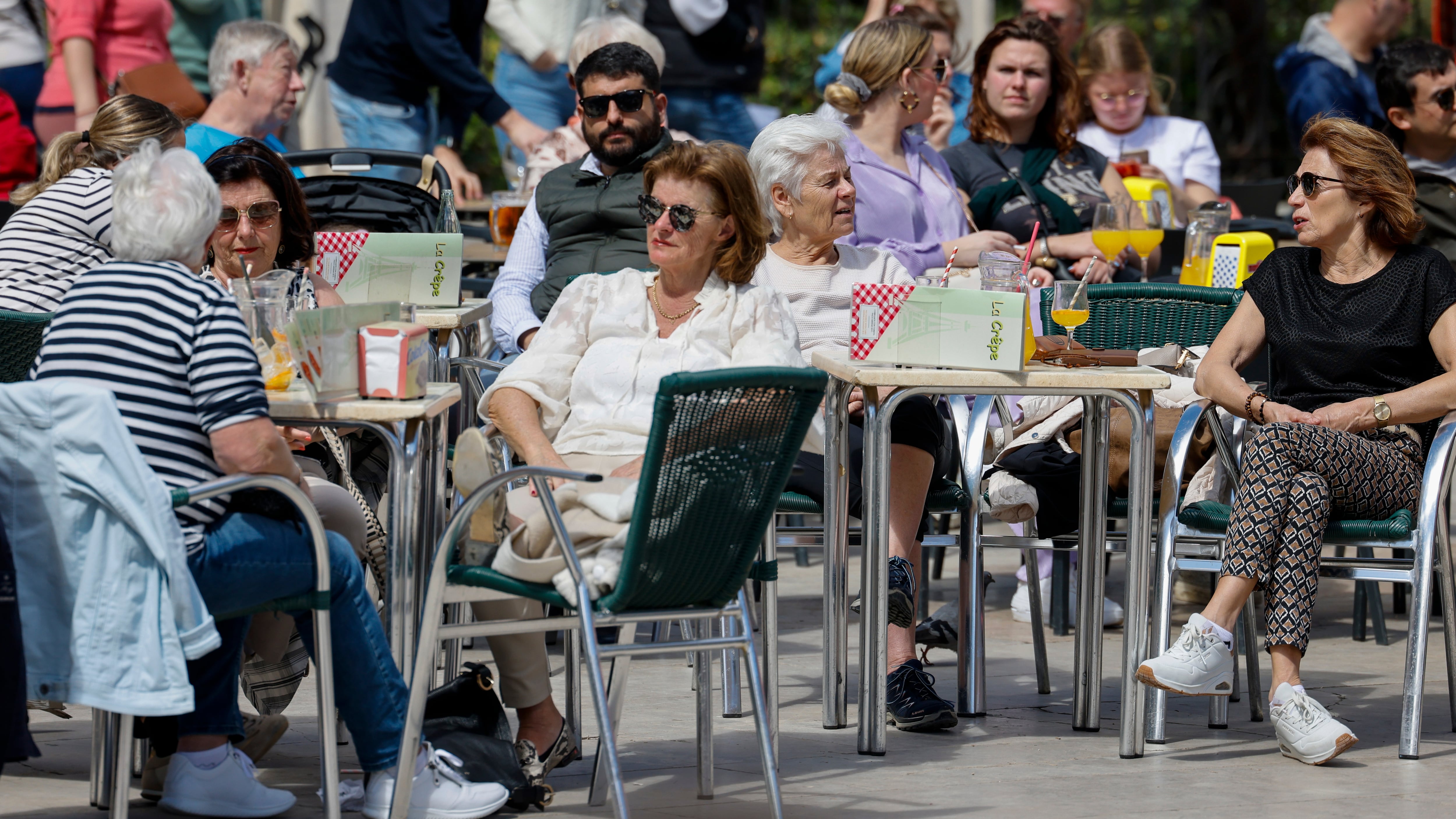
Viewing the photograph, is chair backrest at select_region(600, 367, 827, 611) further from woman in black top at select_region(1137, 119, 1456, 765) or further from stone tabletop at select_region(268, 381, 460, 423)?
woman in black top at select_region(1137, 119, 1456, 765)

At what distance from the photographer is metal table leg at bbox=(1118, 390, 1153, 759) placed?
3.88 meters

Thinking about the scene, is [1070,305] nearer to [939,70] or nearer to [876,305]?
[876,305]

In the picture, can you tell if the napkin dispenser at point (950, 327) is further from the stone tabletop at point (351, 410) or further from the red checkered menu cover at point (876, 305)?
the stone tabletop at point (351, 410)

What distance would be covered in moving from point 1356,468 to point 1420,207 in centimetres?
217

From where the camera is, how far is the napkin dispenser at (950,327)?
378 cm

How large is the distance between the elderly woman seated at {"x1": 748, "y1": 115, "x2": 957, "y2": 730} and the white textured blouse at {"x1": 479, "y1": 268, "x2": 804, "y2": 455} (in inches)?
8.4

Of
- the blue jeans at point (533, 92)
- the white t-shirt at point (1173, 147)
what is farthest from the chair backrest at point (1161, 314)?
the blue jeans at point (533, 92)

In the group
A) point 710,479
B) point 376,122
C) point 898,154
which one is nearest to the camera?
point 710,479

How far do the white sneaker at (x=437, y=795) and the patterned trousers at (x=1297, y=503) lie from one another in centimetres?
178

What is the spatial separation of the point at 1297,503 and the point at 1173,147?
3443 millimetres

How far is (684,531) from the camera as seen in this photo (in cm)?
302

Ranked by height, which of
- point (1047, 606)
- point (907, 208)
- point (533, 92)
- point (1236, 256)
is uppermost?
point (533, 92)

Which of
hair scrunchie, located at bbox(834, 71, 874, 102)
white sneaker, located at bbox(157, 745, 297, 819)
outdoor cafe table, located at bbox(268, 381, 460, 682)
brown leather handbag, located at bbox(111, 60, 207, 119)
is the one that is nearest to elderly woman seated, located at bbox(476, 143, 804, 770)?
outdoor cafe table, located at bbox(268, 381, 460, 682)

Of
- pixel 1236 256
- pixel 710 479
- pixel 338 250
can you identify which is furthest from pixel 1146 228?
pixel 710 479
